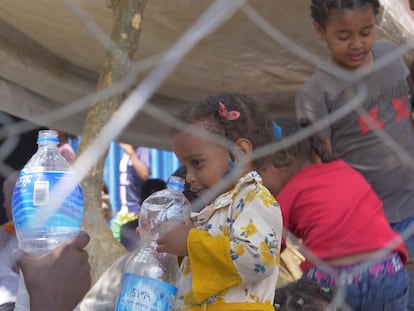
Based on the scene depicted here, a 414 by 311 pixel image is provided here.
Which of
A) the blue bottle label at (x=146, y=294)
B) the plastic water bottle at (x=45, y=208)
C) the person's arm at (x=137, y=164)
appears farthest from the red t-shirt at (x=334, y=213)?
the person's arm at (x=137, y=164)

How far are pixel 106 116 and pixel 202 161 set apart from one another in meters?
0.45

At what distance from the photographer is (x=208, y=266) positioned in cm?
119

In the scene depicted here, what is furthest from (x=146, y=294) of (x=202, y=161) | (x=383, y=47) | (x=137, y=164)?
(x=137, y=164)

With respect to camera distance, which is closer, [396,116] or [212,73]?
[396,116]

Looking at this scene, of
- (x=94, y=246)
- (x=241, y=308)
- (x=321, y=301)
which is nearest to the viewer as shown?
(x=241, y=308)

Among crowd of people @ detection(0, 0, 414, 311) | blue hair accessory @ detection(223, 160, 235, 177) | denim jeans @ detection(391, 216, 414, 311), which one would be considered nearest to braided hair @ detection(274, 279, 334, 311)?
crowd of people @ detection(0, 0, 414, 311)

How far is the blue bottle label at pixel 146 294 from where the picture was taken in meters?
1.18

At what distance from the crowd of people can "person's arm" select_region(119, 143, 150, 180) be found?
1.32 meters

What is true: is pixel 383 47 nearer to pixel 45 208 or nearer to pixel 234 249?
pixel 234 249

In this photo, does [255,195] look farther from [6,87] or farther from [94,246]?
[6,87]

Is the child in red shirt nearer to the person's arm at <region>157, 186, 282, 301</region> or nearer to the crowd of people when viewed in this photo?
the crowd of people

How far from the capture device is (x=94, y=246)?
1.67 meters

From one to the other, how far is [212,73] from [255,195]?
1.00 m

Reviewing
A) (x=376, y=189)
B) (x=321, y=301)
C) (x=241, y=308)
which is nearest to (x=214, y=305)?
(x=241, y=308)
